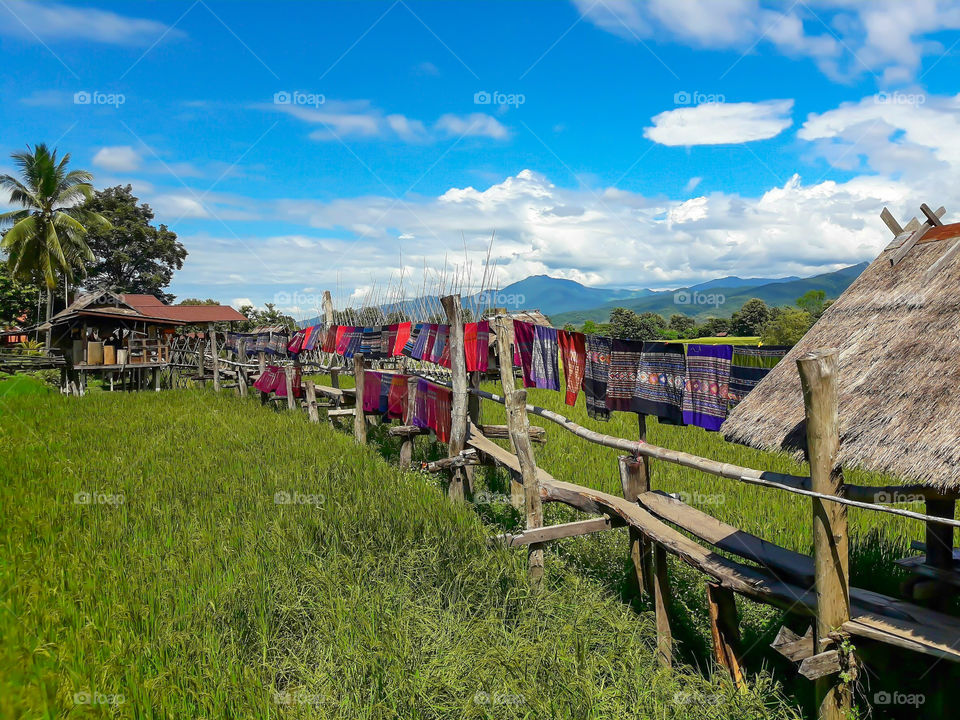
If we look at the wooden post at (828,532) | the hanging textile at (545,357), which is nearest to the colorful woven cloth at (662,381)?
the hanging textile at (545,357)

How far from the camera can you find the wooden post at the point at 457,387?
710 centimetres

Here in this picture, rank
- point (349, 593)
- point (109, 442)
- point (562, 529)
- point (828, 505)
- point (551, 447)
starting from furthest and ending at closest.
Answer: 1. point (109, 442)
2. point (551, 447)
3. point (562, 529)
4. point (349, 593)
5. point (828, 505)

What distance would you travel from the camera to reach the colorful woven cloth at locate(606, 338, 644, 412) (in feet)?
20.4

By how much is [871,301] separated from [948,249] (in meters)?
0.51

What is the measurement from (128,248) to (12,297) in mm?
9022

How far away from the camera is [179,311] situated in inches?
1647

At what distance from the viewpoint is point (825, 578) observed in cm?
313

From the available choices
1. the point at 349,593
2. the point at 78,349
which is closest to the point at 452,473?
the point at 349,593

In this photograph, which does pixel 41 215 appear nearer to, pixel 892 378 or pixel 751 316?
pixel 892 378

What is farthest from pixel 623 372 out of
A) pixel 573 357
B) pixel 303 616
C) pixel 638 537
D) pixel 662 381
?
pixel 303 616

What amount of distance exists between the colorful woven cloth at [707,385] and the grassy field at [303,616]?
1.57 m

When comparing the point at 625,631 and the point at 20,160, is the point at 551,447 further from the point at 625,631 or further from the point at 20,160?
the point at 20,160

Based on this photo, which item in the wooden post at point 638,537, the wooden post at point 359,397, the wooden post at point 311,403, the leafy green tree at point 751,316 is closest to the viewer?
the wooden post at point 638,537

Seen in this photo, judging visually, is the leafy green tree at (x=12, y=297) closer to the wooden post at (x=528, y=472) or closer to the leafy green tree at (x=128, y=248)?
the leafy green tree at (x=128, y=248)
